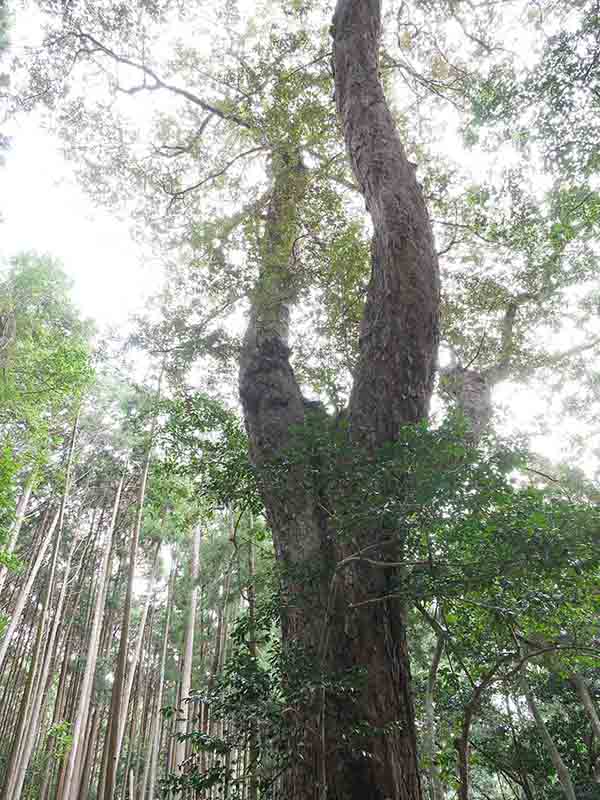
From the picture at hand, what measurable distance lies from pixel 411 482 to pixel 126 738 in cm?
1359

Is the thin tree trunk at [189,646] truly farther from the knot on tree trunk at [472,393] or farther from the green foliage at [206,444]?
the knot on tree trunk at [472,393]

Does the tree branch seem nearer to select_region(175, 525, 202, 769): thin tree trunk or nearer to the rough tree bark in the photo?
the rough tree bark

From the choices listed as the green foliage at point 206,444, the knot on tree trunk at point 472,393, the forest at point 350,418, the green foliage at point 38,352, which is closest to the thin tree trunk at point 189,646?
the forest at point 350,418

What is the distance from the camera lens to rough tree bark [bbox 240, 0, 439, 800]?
2244mm

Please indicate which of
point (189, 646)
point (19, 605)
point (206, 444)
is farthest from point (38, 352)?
point (189, 646)

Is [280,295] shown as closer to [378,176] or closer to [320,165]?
[378,176]

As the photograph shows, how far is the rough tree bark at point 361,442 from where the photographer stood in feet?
7.36

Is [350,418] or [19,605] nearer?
[350,418]

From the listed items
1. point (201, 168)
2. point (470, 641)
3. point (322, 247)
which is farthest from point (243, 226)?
point (470, 641)

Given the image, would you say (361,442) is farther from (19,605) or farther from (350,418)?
(19,605)

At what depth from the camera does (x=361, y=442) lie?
2.96 m

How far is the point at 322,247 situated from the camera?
528 cm

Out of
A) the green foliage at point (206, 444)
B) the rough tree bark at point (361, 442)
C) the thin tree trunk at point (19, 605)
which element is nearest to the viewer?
the rough tree bark at point (361, 442)

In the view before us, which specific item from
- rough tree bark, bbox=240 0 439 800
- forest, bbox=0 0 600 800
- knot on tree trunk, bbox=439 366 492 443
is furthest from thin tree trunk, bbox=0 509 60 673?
knot on tree trunk, bbox=439 366 492 443
